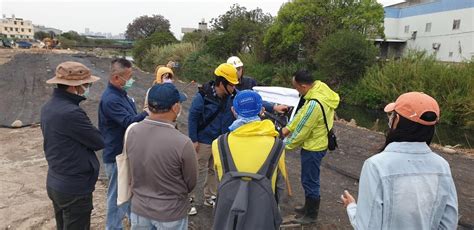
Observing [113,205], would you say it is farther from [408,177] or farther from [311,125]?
[408,177]

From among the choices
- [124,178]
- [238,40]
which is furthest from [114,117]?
[238,40]

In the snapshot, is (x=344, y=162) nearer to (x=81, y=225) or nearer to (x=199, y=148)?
(x=199, y=148)

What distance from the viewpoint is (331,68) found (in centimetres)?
2309

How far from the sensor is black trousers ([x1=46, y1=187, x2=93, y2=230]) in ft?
8.89

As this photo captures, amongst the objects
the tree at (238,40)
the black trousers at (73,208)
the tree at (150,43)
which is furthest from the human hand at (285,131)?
the tree at (150,43)

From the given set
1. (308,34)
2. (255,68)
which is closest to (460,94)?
(308,34)

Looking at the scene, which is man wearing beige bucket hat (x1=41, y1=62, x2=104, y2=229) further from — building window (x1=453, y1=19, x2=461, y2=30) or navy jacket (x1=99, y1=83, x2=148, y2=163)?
building window (x1=453, y1=19, x2=461, y2=30)

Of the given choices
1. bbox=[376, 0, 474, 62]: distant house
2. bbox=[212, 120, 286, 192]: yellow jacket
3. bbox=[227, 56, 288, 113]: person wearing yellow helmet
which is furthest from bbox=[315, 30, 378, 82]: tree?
bbox=[212, 120, 286, 192]: yellow jacket

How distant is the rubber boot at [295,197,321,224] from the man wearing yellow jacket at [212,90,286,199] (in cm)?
160

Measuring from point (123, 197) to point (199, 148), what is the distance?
1.53m

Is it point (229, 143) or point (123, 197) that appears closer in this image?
point (229, 143)

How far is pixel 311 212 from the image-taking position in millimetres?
3996

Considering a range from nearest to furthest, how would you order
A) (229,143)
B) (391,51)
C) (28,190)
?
(229,143) → (28,190) → (391,51)

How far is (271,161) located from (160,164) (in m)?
0.73
